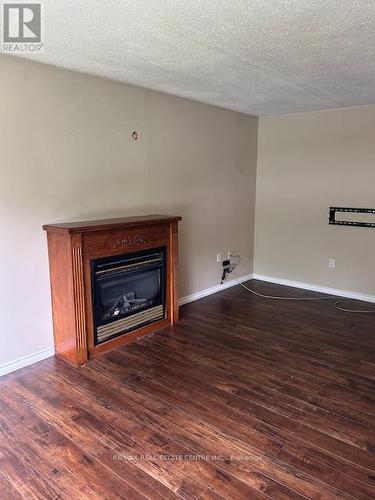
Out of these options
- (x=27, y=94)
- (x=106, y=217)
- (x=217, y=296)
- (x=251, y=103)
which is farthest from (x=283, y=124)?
(x=27, y=94)

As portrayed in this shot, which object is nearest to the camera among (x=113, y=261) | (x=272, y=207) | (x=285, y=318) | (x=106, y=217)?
(x=113, y=261)

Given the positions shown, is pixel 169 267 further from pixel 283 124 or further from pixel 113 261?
pixel 283 124

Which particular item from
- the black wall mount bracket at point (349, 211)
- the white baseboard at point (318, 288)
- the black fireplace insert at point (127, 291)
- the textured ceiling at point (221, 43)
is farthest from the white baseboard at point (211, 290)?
the textured ceiling at point (221, 43)

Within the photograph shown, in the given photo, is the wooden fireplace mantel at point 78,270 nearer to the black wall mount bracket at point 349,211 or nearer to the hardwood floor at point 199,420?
the hardwood floor at point 199,420

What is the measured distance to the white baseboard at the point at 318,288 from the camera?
4.43 m

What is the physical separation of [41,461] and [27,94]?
2.40m

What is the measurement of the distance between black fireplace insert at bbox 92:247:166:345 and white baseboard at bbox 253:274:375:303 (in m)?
2.18

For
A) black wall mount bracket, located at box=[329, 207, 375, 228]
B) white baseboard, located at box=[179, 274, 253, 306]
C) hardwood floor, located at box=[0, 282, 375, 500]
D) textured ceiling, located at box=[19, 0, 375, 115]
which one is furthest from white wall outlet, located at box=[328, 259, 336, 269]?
textured ceiling, located at box=[19, 0, 375, 115]

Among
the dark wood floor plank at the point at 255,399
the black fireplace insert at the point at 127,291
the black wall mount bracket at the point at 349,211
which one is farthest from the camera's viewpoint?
the black wall mount bracket at the point at 349,211

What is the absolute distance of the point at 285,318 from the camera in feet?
12.7

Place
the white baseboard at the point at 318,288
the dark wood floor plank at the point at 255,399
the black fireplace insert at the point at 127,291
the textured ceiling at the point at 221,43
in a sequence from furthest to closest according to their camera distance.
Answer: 1. the white baseboard at the point at 318,288
2. the black fireplace insert at the point at 127,291
3. the dark wood floor plank at the point at 255,399
4. the textured ceiling at the point at 221,43

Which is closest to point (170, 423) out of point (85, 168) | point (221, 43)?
point (85, 168)

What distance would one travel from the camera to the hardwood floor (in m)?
1.76

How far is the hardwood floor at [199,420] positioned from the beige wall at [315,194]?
4.32ft
